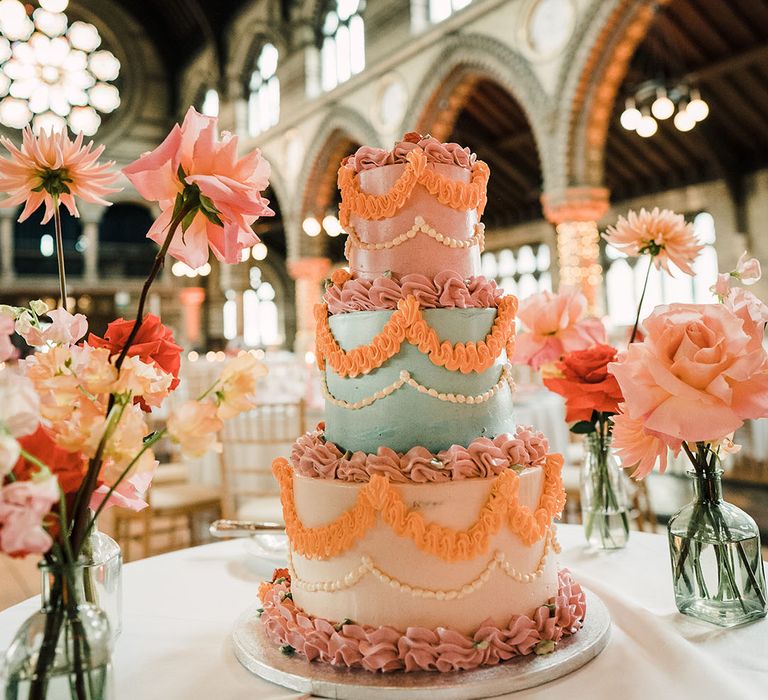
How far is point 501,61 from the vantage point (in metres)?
9.00

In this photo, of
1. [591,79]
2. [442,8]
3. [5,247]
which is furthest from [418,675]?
[5,247]

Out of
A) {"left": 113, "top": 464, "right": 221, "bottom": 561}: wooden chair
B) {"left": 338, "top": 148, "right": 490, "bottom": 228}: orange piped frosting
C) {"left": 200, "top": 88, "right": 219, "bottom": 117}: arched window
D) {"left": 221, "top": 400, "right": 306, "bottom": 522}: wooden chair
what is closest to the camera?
{"left": 338, "top": 148, "right": 490, "bottom": 228}: orange piped frosting

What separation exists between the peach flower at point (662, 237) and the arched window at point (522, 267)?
13.9 metres

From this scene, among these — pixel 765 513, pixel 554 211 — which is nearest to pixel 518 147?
pixel 554 211

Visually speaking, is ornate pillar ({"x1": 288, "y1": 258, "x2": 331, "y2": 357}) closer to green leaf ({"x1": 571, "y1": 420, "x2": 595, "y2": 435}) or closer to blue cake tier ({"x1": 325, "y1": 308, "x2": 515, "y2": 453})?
green leaf ({"x1": 571, "y1": 420, "x2": 595, "y2": 435})

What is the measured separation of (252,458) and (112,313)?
15.0 meters

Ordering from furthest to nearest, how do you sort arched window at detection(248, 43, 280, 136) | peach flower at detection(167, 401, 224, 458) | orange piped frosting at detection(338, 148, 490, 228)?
arched window at detection(248, 43, 280, 136) < orange piped frosting at detection(338, 148, 490, 228) < peach flower at detection(167, 401, 224, 458)

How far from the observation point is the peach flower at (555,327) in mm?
1694

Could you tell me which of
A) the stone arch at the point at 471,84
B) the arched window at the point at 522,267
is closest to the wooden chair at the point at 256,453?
the stone arch at the point at 471,84

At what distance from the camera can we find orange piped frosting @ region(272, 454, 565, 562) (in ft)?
3.57

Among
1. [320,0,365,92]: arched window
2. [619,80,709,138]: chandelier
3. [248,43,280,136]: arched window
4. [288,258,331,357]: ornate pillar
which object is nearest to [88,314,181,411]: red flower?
[619,80,709,138]: chandelier

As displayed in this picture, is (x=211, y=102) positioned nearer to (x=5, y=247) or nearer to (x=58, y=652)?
(x=5, y=247)

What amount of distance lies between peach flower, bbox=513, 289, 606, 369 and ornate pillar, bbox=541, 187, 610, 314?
6840 mm

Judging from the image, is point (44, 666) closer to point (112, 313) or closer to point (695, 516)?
point (695, 516)
